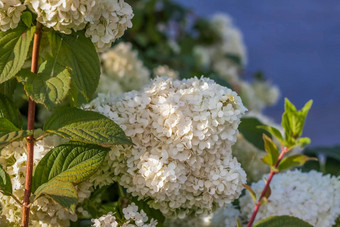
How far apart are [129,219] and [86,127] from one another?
15 centimetres

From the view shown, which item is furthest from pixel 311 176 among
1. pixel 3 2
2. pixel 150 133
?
pixel 3 2

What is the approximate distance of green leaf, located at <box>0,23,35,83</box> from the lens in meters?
0.68

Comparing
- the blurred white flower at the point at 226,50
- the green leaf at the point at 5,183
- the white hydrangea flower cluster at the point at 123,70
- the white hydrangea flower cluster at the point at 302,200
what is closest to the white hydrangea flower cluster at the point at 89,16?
the green leaf at the point at 5,183

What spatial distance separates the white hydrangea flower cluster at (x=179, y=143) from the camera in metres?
0.71

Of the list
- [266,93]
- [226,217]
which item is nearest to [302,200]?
[226,217]

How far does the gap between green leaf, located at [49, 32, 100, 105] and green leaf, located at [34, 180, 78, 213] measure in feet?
0.40

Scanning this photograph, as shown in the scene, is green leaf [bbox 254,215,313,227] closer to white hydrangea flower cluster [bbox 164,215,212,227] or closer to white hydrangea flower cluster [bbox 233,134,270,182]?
white hydrangea flower cluster [bbox 164,215,212,227]

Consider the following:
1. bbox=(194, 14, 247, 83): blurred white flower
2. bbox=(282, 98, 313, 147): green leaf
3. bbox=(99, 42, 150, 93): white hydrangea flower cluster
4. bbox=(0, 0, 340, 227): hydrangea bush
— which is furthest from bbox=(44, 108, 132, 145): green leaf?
bbox=(194, 14, 247, 83): blurred white flower

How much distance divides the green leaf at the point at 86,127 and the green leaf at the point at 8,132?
4cm

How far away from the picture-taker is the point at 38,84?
0.68 metres

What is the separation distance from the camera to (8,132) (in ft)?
2.28

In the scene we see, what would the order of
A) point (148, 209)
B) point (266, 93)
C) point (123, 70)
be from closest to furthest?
point (148, 209), point (123, 70), point (266, 93)

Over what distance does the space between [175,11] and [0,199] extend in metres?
2.07

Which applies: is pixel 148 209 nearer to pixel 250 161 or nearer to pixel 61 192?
pixel 61 192
